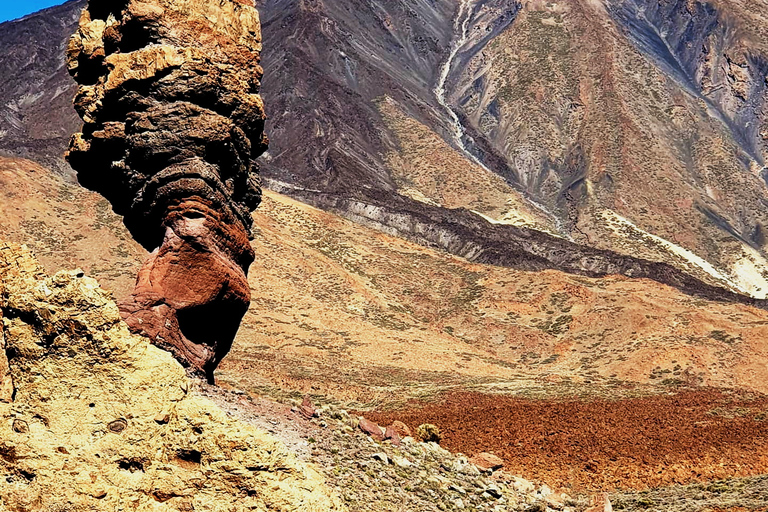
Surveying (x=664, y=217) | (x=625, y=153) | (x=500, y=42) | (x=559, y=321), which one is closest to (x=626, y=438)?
(x=559, y=321)

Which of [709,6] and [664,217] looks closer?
[664,217]

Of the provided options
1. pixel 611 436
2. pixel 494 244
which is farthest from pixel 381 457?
pixel 494 244

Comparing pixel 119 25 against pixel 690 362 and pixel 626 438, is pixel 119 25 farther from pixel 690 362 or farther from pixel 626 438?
pixel 690 362

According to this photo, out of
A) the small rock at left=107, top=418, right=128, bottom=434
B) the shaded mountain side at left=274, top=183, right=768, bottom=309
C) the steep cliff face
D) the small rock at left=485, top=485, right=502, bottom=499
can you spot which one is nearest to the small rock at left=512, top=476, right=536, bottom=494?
the small rock at left=485, top=485, right=502, bottom=499

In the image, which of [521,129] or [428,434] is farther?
[521,129]

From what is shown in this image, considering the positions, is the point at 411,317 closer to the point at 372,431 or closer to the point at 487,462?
the point at 487,462

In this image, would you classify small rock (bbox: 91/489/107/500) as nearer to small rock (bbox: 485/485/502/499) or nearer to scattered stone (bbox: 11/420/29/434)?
scattered stone (bbox: 11/420/29/434)
